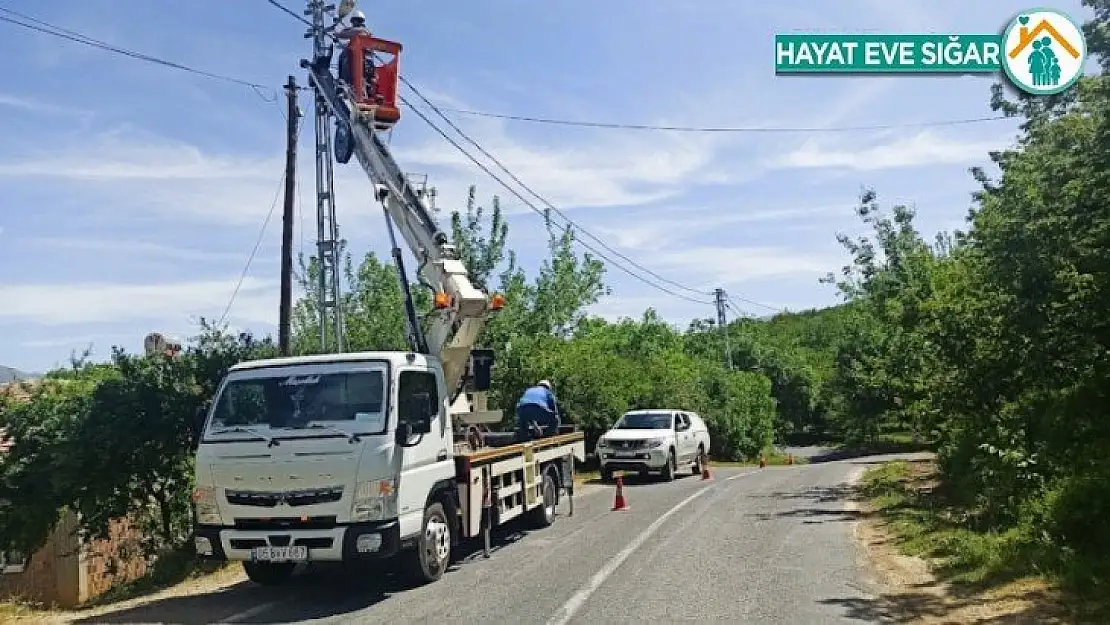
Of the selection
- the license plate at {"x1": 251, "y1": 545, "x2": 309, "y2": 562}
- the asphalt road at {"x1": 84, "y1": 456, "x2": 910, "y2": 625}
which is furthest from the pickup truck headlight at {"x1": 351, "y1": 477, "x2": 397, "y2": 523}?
the asphalt road at {"x1": 84, "y1": 456, "x2": 910, "y2": 625}

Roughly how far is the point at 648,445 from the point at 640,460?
41 cm

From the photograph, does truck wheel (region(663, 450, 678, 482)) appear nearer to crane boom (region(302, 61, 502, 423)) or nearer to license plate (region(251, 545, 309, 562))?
crane boom (region(302, 61, 502, 423))

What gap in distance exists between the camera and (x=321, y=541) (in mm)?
8469

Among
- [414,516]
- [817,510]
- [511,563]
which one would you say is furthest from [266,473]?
[817,510]

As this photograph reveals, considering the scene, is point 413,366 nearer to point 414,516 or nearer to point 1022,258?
point 414,516

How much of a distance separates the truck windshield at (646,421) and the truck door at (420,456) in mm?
13268

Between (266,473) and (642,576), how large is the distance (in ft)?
12.8

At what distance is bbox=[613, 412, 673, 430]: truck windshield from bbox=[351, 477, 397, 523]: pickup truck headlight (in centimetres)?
1495

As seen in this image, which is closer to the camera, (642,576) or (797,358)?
(642,576)

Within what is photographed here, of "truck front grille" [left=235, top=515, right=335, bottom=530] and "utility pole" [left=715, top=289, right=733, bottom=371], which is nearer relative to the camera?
"truck front grille" [left=235, top=515, right=335, bottom=530]

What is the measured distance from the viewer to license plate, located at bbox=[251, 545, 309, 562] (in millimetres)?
8492

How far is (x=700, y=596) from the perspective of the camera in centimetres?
845

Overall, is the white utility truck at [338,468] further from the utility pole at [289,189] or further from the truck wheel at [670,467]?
the truck wheel at [670,467]

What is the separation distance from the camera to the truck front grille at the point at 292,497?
8523 mm
